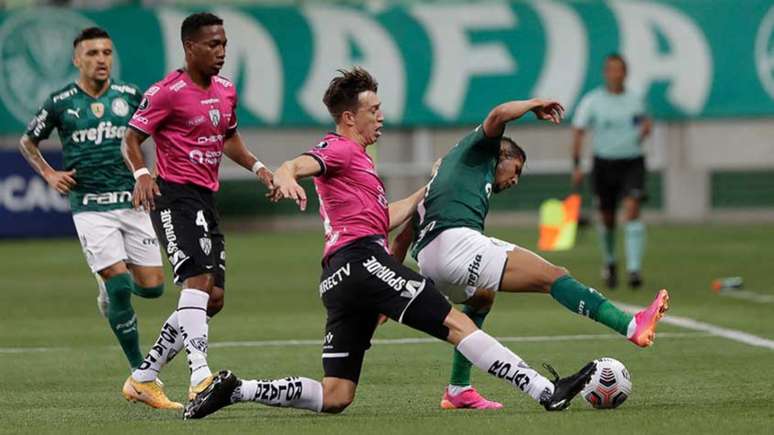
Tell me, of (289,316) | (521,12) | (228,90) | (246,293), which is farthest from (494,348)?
(521,12)

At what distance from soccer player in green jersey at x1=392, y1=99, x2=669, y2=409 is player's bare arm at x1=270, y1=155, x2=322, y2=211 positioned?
102cm

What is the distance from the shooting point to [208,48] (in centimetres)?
986

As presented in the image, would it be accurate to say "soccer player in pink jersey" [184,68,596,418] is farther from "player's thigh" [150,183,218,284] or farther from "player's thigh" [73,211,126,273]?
"player's thigh" [73,211,126,273]

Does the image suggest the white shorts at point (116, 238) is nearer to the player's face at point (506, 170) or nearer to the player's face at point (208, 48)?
the player's face at point (208, 48)

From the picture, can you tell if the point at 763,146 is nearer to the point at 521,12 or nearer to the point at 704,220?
the point at 704,220

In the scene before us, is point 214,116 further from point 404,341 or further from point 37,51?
point 37,51

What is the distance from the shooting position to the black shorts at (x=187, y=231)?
9.85m

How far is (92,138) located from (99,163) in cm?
17

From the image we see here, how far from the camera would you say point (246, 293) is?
1794 cm

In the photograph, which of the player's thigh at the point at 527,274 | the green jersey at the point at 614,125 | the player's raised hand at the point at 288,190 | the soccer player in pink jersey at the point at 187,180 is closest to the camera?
the player's raised hand at the point at 288,190

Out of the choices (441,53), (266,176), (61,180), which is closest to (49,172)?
(61,180)

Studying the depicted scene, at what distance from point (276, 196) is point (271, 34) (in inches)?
768

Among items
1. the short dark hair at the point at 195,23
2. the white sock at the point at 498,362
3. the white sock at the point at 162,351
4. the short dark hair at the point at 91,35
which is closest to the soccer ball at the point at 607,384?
the white sock at the point at 498,362

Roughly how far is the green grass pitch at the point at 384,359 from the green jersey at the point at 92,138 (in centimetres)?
120
